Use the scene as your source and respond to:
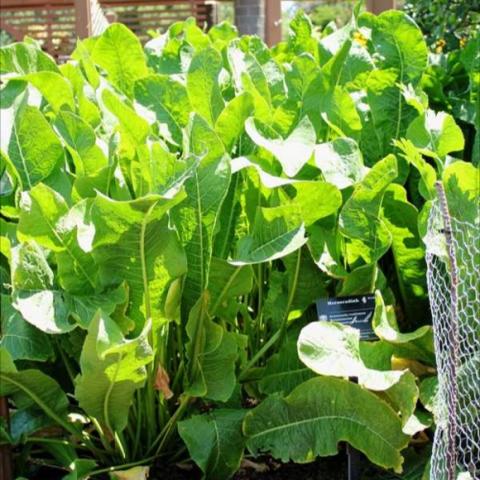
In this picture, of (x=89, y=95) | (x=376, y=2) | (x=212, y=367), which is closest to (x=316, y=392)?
(x=212, y=367)

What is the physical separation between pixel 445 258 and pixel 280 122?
638mm

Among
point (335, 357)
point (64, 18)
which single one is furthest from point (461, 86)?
point (64, 18)

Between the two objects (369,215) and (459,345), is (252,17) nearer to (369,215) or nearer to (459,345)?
(369,215)

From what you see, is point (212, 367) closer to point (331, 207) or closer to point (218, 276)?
point (218, 276)

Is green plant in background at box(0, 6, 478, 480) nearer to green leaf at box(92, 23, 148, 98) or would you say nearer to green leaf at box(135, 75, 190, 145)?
green leaf at box(135, 75, 190, 145)

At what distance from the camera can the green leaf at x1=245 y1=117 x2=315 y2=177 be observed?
2.12 meters

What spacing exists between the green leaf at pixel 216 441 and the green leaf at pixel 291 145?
0.61 metres

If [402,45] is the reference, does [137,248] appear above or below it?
below

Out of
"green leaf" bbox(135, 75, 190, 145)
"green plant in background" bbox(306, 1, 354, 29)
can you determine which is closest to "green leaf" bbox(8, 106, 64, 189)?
"green leaf" bbox(135, 75, 190, 145)

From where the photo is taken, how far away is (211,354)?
2.12 m

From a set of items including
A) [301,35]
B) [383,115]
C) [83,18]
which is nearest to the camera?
[383,115]

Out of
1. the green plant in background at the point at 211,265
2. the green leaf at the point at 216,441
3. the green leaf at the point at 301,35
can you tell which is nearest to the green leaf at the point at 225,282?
the green plant in background at the point at 211,265

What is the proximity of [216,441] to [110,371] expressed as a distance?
37 centimetres

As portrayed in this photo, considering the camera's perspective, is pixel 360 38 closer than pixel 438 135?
No
